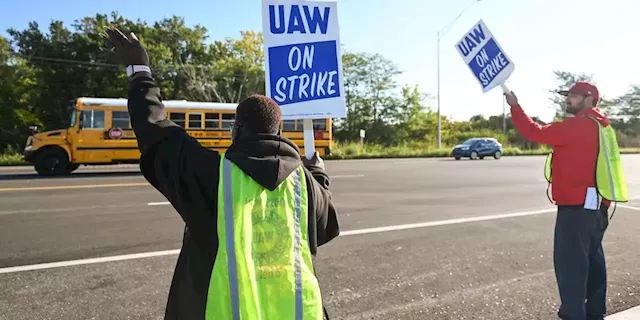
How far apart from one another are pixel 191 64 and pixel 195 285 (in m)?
43.4

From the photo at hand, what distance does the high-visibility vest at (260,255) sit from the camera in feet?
6.28

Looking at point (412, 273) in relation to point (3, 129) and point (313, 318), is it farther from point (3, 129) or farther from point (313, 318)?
point (3, 129)

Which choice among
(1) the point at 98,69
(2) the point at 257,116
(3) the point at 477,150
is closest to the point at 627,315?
(2) the point at 257,116

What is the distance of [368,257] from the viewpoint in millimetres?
6043

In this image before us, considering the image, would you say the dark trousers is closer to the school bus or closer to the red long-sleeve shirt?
the red long-sleeve shirt

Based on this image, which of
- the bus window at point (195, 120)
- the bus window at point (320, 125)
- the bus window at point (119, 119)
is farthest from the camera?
the bus window at point (320, 125)

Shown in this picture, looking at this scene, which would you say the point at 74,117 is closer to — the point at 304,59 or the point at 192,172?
the point at 304,59

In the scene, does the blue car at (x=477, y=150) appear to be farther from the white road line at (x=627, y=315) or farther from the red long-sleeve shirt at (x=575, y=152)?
the red long-sleeve shirt at (x=575, y=152)

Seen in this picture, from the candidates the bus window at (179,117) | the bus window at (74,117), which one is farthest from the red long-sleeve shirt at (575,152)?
the bus window at (74,117)

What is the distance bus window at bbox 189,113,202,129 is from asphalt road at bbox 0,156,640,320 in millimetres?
7894

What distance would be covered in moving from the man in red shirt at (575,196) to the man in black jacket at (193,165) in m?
2.20

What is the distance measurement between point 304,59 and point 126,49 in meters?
1.13

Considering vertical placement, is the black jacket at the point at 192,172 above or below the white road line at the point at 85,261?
above

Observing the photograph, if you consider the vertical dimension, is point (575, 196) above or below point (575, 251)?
above
